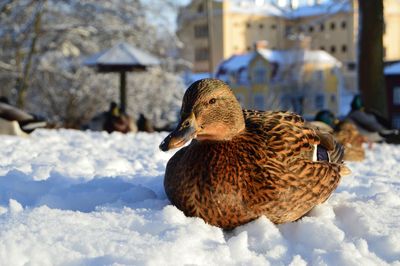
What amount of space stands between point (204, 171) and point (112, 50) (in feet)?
41.5

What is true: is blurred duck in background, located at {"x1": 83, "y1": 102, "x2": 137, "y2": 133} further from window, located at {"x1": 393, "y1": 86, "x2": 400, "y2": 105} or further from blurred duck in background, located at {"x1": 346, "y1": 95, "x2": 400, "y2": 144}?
window, located at {"x1": 393, "y1": 86, "x2": 400, "y2": 105}

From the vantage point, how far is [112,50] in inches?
595

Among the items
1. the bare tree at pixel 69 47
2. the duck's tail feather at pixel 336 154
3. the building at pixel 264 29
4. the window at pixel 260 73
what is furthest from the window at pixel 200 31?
the duck's tail feather at pixel 336 154

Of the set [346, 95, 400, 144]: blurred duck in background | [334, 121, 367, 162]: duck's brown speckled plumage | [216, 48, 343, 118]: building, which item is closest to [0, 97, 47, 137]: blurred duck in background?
[334, 121, 367, 162]: duck's brown speckled plumage

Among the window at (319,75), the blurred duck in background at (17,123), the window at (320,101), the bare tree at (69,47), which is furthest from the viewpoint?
the window at (320,101)

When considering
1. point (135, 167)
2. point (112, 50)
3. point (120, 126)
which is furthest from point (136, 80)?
point (135, 167)

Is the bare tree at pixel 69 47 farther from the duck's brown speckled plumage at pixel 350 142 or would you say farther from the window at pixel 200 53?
the window at pixel 200 53

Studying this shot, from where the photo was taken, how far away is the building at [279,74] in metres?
43.0

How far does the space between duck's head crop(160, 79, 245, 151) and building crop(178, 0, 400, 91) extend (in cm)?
5997

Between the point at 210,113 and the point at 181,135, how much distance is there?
0.84 feet

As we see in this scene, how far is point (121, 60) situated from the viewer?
48.6 feet

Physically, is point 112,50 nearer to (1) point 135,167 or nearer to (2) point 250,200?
(1) point 135,167

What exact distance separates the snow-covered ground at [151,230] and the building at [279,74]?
3774 cm

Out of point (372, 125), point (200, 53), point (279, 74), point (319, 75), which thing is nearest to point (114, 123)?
point (372, 125)
